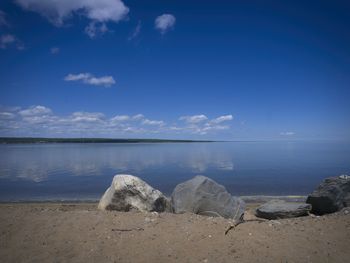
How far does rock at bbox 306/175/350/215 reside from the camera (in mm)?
10664

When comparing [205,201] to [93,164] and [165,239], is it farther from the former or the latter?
[93,164]

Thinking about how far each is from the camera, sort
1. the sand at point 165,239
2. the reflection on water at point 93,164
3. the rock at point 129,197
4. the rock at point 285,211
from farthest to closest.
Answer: the reflection on water at point 93,164, the rock at point 285,211, the rock at point 129,197, the sand at point 165,239

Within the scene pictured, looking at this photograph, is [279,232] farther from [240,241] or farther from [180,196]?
[180,196]

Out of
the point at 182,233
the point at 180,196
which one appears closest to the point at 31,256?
the point at 182,233

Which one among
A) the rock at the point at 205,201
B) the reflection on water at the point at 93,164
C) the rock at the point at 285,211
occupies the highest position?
the rock at the point at 205,201

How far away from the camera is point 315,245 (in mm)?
6488

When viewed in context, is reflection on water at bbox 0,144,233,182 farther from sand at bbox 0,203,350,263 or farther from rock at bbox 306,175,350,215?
rock at bbox 306,175,350,215

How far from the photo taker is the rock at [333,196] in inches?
420

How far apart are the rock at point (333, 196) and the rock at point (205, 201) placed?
9.92 feet

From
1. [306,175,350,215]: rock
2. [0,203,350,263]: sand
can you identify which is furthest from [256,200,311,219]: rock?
[0,203,350,263]: sand

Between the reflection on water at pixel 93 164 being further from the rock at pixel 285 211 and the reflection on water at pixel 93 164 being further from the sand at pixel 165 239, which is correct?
the rock at pixel 285 211

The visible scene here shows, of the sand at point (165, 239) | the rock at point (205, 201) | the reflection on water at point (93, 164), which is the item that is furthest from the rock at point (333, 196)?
the reflection on water at point (93, 164)

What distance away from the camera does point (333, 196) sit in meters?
10.7

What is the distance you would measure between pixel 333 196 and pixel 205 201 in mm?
4727
